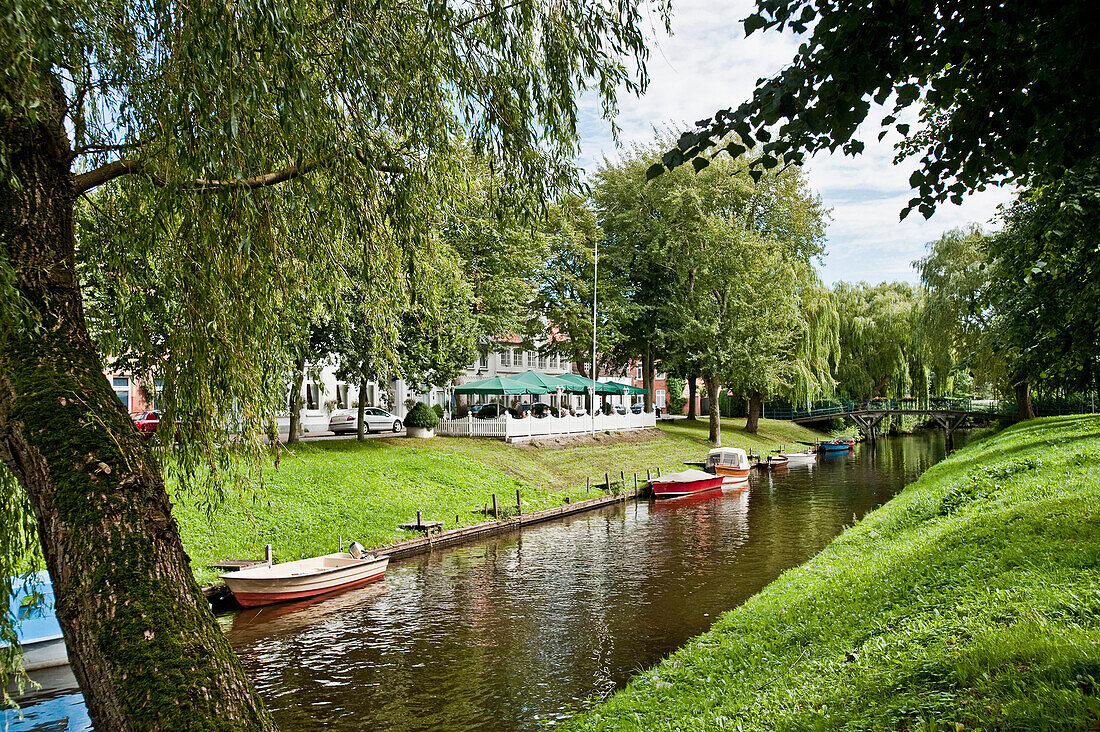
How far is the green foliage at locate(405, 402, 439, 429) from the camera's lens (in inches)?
1198

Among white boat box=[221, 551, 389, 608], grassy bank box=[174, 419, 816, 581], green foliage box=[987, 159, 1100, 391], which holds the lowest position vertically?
white boat box=[221, 551, 389, 608]

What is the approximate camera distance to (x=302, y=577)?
14.5 metres

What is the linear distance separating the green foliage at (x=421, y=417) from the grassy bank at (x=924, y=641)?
19619mm

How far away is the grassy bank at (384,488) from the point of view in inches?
661

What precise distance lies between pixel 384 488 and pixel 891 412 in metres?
43.1

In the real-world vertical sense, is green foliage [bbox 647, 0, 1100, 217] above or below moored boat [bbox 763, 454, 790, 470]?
above

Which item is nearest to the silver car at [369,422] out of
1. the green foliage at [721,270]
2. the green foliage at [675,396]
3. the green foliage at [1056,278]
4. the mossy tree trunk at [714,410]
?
the green foliage at [721,270]

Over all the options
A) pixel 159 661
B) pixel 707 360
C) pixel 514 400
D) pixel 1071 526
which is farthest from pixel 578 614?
pixel 514 400

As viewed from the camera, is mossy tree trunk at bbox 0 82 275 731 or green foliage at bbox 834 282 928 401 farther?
green foliage at bbox 834 282 928 401

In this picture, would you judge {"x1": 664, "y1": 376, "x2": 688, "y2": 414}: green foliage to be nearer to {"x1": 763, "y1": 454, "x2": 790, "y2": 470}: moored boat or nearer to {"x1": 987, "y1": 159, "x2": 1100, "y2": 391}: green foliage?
{"x1": 763, "y1": 454, "x2": 790, "y2": 470}: moored boat

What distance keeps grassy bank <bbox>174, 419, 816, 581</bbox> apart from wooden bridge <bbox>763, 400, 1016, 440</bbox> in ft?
81.6

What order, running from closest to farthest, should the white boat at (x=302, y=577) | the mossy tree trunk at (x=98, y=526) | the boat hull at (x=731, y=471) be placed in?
the mossy tree trunk at (x=98, y=526)
the white boat at (x=302, y=577)
the boat hull at (x=731, y=471)

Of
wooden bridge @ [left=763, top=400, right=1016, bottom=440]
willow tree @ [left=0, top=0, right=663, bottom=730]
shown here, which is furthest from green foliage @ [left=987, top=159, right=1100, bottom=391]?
wooden bridge @ [left=763, top=400, right=1016, bottom=440]

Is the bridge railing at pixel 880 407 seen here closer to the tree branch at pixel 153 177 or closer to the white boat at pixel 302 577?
the white boat at pixel 302 577
